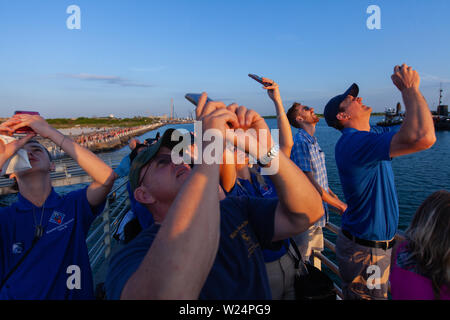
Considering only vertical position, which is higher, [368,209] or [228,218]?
[228,218]

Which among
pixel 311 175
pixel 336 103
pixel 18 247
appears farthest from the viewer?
pixel 311 175

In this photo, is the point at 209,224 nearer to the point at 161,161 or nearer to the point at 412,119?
the point at 161,161

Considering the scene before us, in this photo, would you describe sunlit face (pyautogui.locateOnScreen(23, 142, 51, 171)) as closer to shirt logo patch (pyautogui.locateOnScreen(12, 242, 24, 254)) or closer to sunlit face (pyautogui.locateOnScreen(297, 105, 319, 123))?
shirt logo patch (pyautogui.locateOnScreen(12, 242, 24, 254))

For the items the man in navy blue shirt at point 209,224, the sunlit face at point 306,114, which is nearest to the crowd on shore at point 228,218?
the man in navy blue shirt at point 209,224

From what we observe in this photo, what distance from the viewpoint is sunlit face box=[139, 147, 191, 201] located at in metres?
1.39

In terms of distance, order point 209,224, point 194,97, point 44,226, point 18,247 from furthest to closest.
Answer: point 44,226
point 18,247
point 194,97
point 209,224

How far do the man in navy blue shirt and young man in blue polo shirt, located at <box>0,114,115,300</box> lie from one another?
0.88m

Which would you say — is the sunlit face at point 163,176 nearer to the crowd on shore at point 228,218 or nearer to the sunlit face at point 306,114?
the crowd on shore at point 228,218

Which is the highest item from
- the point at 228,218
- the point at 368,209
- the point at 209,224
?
the point at 209,224

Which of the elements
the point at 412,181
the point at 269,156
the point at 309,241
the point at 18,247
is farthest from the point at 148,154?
the point at 412,181

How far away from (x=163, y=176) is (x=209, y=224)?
71cm

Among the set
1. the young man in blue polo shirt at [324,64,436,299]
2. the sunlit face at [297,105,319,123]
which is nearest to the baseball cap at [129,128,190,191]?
the young man in blue polo shirt at [324,64,436,299]

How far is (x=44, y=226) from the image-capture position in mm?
1896

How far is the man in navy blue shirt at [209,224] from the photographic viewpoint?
0.71m
